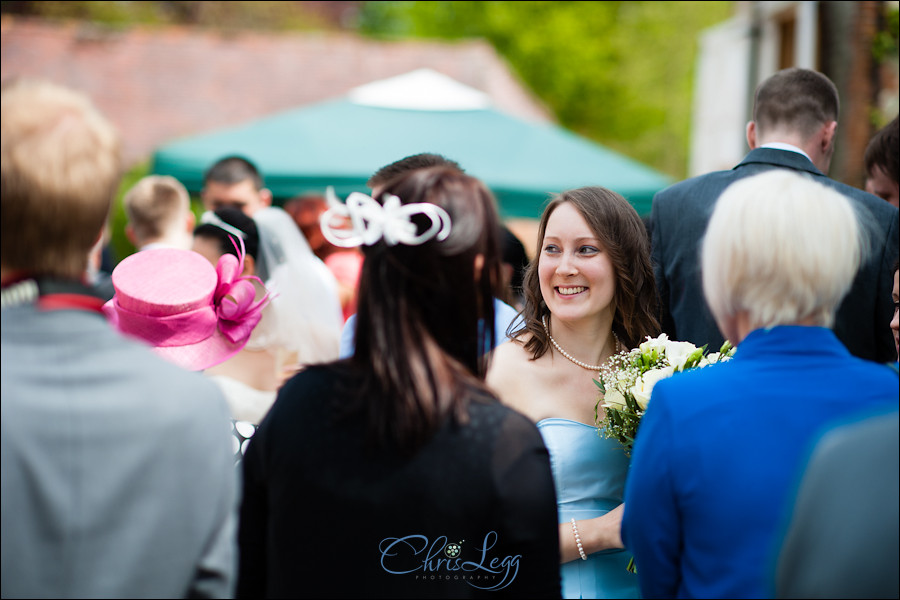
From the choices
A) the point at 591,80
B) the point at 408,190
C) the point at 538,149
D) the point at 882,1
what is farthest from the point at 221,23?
the point at 408,190

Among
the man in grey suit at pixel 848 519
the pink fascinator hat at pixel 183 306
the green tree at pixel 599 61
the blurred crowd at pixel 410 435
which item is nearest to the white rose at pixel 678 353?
the blurred crowd at pixel 410 435

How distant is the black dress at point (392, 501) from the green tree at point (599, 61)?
1100 inches

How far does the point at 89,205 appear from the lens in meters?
1.54

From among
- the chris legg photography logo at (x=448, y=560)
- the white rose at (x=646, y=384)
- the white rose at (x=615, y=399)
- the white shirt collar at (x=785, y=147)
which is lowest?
the chris legg photography logo at (x=448, y=560)

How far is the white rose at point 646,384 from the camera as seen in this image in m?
2.41

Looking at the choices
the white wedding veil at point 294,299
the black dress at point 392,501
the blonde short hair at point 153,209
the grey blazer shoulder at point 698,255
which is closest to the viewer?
the black dress at point 392,501

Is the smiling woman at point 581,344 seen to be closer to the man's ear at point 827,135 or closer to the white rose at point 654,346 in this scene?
the white rose at point 654,346

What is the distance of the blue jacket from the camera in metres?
1.69

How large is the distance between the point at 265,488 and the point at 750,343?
1.09 metres

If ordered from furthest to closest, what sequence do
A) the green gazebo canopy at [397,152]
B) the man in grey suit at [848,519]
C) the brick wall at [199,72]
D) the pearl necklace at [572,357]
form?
the brick wall at [199,72] → the green gazebo canopy at [397,152] → the pearl necklace at [572,357] → the man in grey suit at [848,519]

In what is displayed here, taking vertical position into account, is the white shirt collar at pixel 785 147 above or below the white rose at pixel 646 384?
above

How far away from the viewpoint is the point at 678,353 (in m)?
2.58

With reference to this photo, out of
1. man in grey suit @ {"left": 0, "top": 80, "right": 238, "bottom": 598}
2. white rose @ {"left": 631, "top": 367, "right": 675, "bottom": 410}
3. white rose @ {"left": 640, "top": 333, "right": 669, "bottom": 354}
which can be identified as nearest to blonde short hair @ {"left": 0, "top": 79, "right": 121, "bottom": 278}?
man in grey suit @ {"left": 0, "top": 80, "right": 238, "bottom": 598}

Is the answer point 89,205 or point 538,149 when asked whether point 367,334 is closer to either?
point 89,205
